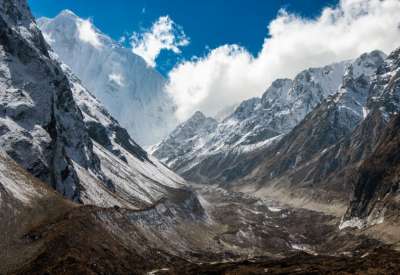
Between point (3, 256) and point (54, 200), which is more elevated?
point (54, 200)

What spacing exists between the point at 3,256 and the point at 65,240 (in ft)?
58.2

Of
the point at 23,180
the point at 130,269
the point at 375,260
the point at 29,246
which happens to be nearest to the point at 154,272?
the point at 130,269

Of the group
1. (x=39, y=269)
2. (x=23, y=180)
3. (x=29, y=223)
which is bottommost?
(x=39, y=269)

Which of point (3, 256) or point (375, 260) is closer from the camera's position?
point (3, 256)

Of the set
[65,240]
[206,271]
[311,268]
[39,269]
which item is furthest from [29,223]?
[311,268]

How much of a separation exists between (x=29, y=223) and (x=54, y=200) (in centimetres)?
2092

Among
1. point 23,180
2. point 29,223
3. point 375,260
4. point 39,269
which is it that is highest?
point 23,180

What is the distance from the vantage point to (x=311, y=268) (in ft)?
582

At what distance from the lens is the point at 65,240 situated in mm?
165750

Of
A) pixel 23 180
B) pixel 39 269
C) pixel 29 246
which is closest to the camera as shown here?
pixel 39 269

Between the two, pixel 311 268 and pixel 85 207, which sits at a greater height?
pixel 85 207

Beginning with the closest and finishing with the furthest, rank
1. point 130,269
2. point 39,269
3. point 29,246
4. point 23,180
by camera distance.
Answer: point 39,269 < point 29,246 < point 130,269 < point 23,180

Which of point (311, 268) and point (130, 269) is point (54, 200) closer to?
point (130, 269)

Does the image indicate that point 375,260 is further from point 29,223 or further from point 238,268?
point 29,223
